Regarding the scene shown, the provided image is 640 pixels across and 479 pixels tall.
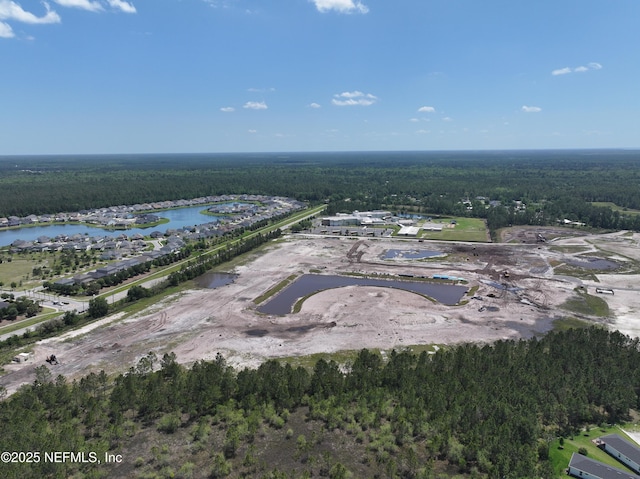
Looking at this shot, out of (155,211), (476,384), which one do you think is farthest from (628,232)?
(155,211)

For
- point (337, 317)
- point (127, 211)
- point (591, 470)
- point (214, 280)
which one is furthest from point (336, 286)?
point (127, 211)

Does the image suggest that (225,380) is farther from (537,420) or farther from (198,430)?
(537,420)

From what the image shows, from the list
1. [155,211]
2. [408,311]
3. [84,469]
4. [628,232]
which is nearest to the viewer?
[84,469]

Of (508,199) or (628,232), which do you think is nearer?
(628,232)

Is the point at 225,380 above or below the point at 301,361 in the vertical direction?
above

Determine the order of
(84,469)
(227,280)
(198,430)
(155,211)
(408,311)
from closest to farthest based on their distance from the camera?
(84,469) < (198,430) < (408,311) < (227,280) < (155,211)

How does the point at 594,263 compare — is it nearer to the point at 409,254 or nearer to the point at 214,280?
the point at 409,254
